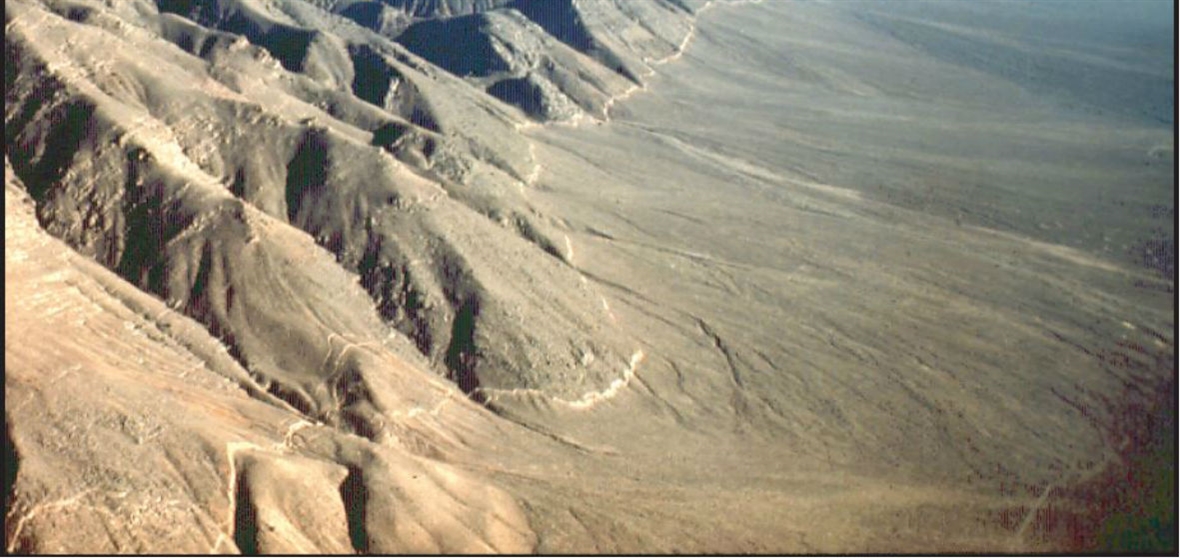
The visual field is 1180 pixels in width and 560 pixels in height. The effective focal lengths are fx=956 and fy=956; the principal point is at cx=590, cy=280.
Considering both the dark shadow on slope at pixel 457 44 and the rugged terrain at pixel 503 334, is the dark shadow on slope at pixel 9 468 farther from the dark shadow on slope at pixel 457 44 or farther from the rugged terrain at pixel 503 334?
the dark shadow on slope at pixel 457 44

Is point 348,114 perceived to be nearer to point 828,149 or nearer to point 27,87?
point 27,87

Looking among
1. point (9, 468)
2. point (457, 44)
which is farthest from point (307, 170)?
point (457, 44)

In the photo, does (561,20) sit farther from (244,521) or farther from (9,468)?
(9,468)

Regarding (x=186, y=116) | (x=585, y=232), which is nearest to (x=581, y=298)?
(x=585, y=232)

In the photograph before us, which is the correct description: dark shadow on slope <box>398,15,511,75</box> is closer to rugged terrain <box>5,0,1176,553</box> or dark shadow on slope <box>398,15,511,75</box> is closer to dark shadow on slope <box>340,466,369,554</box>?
rugged terrain <box>5,0,1176,553</box>

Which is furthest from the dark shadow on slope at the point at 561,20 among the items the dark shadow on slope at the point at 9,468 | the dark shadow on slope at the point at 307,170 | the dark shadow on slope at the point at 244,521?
the dark shadow on slope at the point at 9,468

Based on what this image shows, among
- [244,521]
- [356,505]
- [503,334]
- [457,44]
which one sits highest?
[457,44]

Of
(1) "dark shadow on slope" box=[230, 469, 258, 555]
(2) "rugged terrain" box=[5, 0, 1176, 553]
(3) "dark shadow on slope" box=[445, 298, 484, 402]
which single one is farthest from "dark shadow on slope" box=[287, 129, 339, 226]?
(1) "dark shadow on slope" box=[230, 469, 258, 555]

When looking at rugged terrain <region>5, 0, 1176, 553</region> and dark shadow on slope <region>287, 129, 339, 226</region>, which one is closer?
rugged terrain <region>5, 0, 1176, 553</region>
